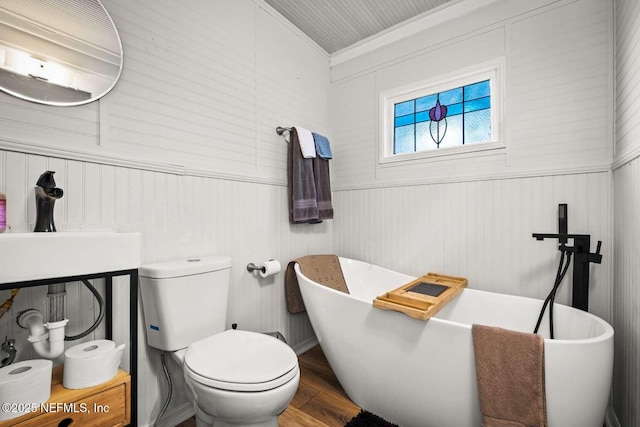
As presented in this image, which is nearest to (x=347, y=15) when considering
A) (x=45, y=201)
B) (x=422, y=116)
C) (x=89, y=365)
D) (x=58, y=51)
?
(x=422, y=116)

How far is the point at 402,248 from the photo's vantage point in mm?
2301

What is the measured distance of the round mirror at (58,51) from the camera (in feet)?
3.54

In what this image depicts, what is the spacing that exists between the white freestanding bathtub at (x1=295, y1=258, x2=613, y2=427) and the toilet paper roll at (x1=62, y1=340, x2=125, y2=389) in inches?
38.2

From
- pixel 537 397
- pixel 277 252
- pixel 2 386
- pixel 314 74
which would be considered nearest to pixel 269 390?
pixel 2 386

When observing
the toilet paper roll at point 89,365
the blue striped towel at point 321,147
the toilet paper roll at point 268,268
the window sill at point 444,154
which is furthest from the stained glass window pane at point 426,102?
the toilet paper roll at point 89,365

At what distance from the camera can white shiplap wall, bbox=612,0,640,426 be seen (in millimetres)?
1229

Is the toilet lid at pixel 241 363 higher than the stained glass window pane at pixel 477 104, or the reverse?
the stained glass window pane at pixel 477 104

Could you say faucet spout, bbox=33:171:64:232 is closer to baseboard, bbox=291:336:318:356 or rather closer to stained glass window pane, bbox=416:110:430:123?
baseboard, bbox=291:336:318:356

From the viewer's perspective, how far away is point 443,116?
2.22m

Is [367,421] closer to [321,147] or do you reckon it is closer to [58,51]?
[321,147]

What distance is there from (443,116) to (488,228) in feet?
2.99

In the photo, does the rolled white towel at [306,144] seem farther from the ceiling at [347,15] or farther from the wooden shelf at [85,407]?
the wooden shelf at [85,407]

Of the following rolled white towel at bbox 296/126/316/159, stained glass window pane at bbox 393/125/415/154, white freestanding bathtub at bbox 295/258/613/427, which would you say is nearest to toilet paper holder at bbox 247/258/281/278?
white freestanding bathtub at bbox 295/258/613/427

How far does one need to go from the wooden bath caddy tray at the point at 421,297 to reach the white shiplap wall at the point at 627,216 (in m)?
0.72
